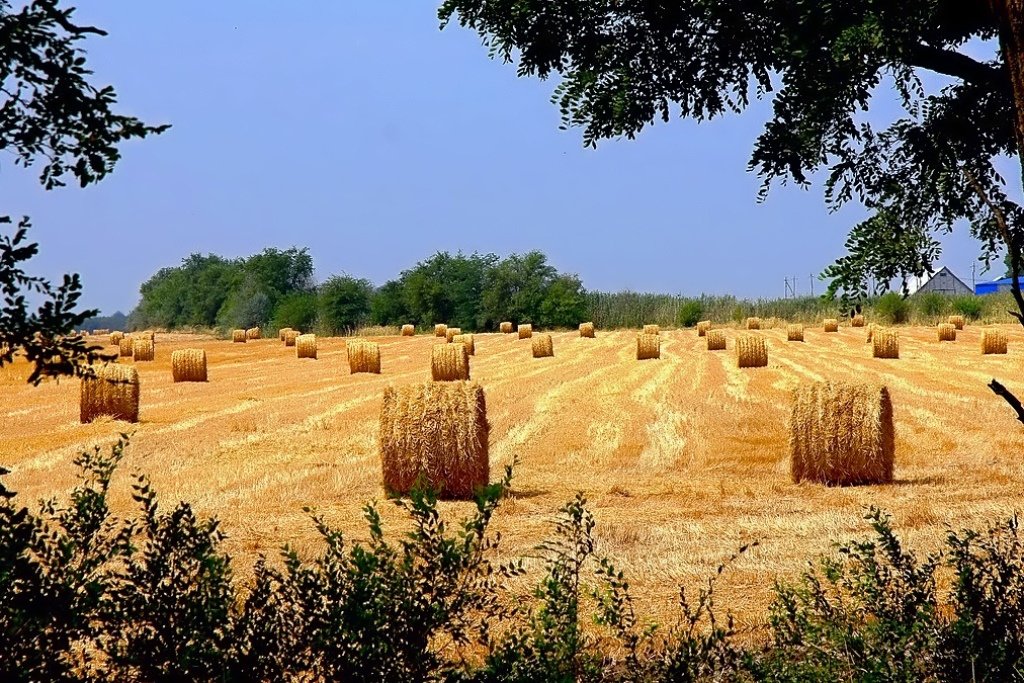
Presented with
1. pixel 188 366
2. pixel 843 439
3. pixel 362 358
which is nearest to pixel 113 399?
pixel 188 366

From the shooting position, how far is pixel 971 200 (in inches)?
283

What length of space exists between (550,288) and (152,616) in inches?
3637

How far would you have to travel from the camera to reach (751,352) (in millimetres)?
29922

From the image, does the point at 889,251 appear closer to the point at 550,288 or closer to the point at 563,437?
the point at 563,437

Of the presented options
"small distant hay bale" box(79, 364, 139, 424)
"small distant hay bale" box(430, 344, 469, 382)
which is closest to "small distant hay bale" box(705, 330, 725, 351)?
"small distant hay bale" box(430, 344, 469, 382)

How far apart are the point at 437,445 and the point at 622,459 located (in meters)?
3.53

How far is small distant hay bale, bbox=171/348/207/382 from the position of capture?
105ft

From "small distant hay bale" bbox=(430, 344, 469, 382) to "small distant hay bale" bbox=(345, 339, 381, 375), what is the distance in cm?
471

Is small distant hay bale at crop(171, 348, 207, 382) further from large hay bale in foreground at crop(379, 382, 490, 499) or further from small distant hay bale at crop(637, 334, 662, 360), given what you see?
large hay bale in foreground at crop(379, 382, 490, 499)

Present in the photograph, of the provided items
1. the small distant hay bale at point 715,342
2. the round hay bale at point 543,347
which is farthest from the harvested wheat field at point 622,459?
the small distant hay bale at point 715,342

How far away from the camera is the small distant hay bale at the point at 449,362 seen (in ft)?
96.1

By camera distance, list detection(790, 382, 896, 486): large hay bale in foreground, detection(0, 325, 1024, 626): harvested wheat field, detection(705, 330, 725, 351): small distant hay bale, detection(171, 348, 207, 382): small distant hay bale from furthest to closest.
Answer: detection(705, 330, 725, 351): small distant hay bale
detection(171, 348, 207, 382): small distant hay bale
detection(790, 382, 896, 486): large hay bale in foreground
detection(0, 325, 1024, 626): harvested wheat field

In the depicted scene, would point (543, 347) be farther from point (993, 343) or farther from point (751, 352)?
point (993, 343)

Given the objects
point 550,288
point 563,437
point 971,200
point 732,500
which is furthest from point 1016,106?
point 550,288
